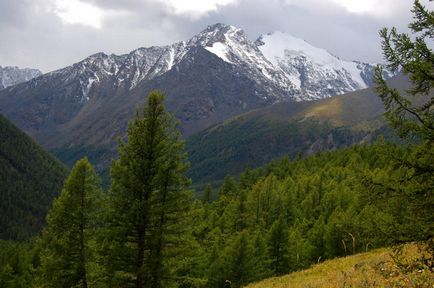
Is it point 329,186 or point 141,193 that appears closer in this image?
point 141,193

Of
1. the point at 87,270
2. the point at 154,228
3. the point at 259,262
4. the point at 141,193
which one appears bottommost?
the point at 259,262

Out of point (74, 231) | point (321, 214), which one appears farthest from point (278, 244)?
point (74, 231)

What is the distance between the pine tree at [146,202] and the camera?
2478 centimetres

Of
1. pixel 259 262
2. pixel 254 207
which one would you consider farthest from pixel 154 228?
pixel 254 207

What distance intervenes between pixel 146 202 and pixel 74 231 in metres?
9.27

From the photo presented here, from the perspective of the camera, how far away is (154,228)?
2547 centimetres

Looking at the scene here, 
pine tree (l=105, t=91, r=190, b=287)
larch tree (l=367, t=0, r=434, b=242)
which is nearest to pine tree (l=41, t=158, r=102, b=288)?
pine tree (l=105, t=91, r=190, b=287)

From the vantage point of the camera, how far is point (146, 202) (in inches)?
963

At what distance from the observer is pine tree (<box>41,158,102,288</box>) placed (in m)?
30.9

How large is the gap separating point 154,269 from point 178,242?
6.22 ft

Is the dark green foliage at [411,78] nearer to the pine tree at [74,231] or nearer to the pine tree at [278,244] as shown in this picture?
the pine tree at [74,231]

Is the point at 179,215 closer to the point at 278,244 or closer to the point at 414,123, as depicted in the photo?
the point at 414,123

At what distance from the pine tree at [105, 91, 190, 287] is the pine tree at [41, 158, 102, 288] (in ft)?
20.3

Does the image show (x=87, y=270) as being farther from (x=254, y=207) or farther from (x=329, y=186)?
(x=329, y=186)
